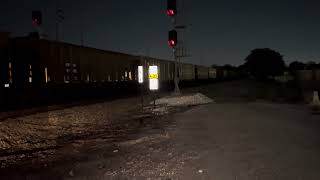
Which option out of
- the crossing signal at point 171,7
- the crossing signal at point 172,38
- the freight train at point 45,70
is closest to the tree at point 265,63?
the freight train at point 45,70

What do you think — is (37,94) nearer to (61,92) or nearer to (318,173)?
(61,92)

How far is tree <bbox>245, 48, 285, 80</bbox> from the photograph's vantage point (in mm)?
108312

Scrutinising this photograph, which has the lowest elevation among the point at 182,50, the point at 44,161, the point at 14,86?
the point at 44,161

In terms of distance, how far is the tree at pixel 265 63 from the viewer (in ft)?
355

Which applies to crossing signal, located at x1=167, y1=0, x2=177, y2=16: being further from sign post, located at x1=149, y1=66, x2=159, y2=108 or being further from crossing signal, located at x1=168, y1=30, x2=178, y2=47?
sign post, located at x1=149, y1=66, x2=159, y2=108

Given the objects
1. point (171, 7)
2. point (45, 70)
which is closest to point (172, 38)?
point (171, 7)

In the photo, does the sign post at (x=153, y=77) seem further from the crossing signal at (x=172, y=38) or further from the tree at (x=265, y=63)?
the tree at (x=265, y=63)

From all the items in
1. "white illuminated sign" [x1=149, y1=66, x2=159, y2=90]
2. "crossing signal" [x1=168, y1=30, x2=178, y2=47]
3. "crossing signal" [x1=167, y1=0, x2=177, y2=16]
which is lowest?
"white illuminated sign" [x1=149, y1=66, x2=159, y2=90]

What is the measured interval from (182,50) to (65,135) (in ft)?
42.5

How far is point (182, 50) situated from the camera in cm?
2241

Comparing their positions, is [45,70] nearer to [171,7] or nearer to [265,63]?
[171,7]

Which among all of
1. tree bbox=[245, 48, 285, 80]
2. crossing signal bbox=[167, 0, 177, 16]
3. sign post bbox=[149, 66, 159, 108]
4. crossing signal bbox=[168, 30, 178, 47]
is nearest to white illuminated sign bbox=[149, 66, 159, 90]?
sign post bbox=[149, 66, 159, 108]

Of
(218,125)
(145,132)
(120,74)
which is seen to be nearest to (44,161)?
(145,132)

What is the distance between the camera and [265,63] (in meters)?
108
